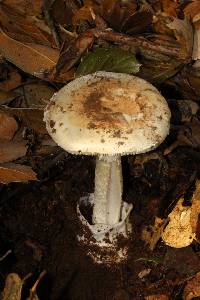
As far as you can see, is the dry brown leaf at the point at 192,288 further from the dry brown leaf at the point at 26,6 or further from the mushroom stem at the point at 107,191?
the dry brown leaf at the point at 26,6

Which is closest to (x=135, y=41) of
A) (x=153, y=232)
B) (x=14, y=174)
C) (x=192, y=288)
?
(x=14, y=174)

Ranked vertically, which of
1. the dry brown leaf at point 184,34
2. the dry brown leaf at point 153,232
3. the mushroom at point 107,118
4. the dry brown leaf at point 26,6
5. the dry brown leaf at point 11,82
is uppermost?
the dry brown leaf at point 26,6

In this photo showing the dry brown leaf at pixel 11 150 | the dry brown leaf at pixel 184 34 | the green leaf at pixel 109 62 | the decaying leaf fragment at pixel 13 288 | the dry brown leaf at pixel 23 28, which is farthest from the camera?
the dry brown leaf at pixel 23 28

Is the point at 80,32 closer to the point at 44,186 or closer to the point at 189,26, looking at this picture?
the point at 189,26

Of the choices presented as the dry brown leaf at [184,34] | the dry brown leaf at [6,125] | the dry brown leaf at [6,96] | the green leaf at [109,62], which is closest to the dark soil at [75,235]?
the dry brown leaf at [6,125]

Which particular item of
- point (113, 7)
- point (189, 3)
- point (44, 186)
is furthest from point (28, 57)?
point (189, 3)

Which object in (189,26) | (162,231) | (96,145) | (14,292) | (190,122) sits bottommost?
(162,231)
